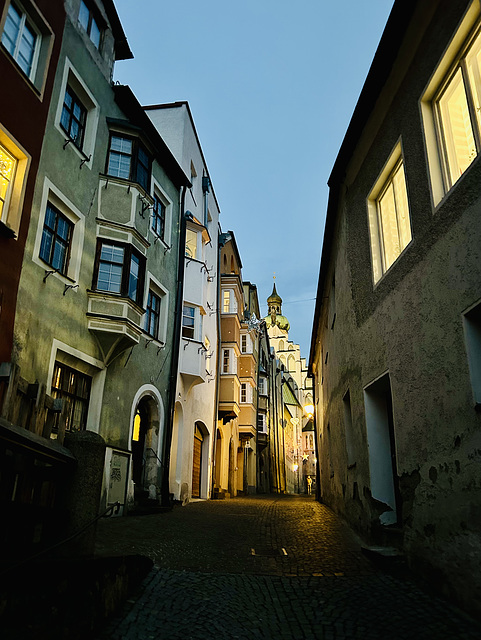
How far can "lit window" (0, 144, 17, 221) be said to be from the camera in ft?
31.5

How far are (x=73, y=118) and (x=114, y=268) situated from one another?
3.83m

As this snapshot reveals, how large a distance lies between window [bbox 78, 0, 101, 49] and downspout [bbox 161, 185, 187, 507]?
5825mm

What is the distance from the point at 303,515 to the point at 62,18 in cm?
1363

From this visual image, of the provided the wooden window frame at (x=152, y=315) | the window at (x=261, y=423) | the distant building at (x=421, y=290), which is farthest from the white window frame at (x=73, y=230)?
the window at (x=261, y=423)

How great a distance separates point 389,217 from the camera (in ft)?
26.3

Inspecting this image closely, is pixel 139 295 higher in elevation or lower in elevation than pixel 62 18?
lower

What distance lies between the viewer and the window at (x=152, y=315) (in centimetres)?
1588

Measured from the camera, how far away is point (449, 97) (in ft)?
19.7

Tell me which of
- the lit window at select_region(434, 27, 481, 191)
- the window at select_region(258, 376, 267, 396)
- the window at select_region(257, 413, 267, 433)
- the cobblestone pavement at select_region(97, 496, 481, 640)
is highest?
the window at select_region(258, 376, 267, 396)

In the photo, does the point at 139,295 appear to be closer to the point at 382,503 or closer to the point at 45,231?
the point at 45,231

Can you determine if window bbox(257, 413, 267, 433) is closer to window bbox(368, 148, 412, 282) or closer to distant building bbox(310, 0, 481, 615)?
distant building bbox(310, 0, 481, 615)

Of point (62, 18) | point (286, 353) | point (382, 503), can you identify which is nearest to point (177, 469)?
point (382, 503)

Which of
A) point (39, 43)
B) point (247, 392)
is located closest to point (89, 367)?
point (39, 43)

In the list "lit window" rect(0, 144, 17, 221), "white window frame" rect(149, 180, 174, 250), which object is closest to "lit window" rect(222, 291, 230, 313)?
"white window frame" rect(149, 180, 174, 250)
